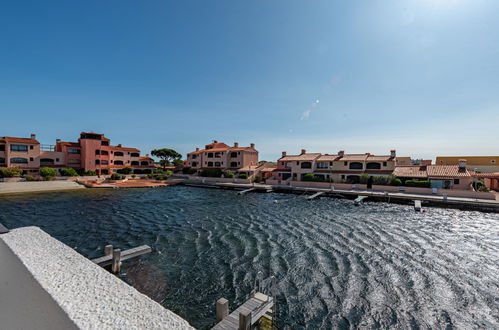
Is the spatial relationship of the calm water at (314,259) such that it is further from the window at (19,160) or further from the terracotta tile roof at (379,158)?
the window at (19,160)

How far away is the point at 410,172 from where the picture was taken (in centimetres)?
4069

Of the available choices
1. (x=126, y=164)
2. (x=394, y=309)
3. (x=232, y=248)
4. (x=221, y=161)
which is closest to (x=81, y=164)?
(x=126, y=164)

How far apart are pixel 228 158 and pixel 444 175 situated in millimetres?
47870

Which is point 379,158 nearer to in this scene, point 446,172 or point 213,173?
point 446,172

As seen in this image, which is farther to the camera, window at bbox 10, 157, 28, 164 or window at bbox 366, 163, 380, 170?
window at bbox 10, 157, 28, 164

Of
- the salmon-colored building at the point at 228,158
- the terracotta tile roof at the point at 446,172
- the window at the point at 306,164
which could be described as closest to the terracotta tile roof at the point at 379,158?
the terracotta tile roof at the point at 446,172

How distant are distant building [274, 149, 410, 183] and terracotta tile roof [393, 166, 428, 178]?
1.28 m

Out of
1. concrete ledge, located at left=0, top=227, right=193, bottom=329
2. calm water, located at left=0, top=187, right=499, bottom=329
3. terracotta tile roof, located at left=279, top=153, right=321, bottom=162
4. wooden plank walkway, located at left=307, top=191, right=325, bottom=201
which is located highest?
terracotta tile roof, located at left=279, top=153, right=321, bottom=162

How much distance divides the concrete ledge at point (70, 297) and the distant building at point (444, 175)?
146ft

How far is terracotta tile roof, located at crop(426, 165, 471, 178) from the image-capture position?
36.0 metres

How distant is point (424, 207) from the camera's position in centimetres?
→ 3039

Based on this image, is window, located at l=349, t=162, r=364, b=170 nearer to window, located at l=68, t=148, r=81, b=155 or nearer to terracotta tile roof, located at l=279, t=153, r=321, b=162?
terracotta tile roof, located at l=279, t=153, r=321, b=162

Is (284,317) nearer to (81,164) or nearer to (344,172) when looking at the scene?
(344,172)

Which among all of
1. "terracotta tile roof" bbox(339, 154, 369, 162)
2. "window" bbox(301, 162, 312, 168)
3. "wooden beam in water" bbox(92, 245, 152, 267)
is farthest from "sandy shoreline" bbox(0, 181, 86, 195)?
"terracotta tile roof" bbox(339, 154, 369, 162)
